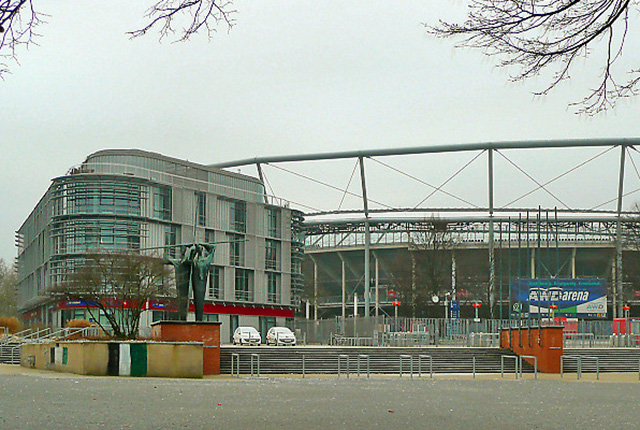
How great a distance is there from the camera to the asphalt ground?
437 inches

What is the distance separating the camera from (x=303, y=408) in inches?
524

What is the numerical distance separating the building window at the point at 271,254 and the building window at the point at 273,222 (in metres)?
0.72

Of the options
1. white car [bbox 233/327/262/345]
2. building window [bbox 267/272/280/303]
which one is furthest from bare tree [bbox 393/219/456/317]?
building window [bbox 267/272/280/303]

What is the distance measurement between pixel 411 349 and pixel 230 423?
27.9 metres

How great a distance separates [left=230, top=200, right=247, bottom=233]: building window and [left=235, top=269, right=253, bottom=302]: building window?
3.48 meters

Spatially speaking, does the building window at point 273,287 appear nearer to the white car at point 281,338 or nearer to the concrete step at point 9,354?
the white car at point 281,338

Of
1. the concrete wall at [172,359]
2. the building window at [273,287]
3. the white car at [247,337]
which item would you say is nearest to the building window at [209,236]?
the building window at [273,287]

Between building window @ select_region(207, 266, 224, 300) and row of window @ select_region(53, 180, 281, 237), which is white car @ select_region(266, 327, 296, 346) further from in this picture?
row of window @ select_region(53, 180, 281, 237)

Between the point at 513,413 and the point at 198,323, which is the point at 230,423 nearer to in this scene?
the point at 513,413

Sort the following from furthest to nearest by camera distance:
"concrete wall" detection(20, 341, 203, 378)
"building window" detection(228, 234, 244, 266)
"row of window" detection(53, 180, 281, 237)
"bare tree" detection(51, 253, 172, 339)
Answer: "building window" detection(228, 234, 244, 266)
"row of window" detection(53, 180, 281, 237)
"bare tree" detection(51, 253, 172, 339)
"concrete wall" detection(20, 341, 203, 378)

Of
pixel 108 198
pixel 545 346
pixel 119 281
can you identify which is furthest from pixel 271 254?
pixel 545 346

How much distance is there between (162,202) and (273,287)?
1332cm

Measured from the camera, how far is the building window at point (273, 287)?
3002 inches

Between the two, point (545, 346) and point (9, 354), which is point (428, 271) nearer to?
point (545, 346)
